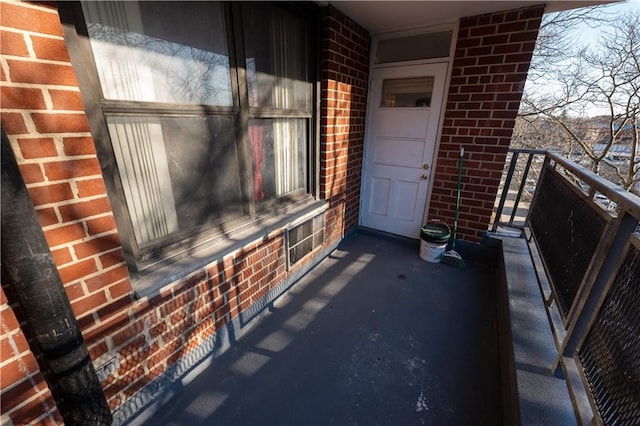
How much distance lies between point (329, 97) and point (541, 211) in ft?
6.70

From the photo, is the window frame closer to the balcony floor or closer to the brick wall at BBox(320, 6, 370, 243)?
the brick wall at BBox(320, 6, 370, 243)

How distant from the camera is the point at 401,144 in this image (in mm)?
3074

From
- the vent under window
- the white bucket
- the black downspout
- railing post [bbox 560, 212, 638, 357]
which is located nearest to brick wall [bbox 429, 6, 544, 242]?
the white bucket

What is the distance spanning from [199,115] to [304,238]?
142cm

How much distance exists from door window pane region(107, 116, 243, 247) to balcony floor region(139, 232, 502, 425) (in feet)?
3.16

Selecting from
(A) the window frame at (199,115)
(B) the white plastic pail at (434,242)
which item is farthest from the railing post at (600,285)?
(A) the window frame at (199,115)

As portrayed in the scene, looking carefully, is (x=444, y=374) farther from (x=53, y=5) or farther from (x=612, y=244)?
(x=53, y=5)

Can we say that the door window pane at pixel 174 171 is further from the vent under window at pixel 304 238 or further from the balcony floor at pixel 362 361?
the balcony floor at pixel 362 361

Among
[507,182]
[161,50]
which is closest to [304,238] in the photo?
[161,50]

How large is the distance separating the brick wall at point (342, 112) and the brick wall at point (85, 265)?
1.11 m

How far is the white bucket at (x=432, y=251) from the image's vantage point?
2877mm

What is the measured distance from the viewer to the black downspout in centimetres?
80

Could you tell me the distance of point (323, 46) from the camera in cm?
227

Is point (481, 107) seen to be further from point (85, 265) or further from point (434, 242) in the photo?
point (85, 265)
